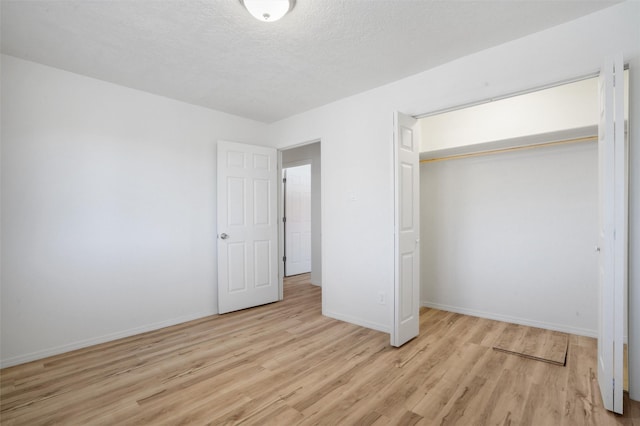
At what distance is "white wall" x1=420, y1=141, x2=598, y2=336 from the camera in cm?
302

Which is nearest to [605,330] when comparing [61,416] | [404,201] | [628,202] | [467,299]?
[628,202]

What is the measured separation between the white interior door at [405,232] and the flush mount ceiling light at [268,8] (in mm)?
1377

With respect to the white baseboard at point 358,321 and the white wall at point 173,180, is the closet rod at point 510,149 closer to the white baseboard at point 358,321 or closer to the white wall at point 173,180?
the white wall at point 173,180

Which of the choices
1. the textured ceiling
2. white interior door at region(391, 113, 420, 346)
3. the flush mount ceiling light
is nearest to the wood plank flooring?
white interior door at region(391, 113, 420, 346)

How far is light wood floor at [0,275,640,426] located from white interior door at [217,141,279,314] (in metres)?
0.85

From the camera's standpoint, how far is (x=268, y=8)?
6.17 feet

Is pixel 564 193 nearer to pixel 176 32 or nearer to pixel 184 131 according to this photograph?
pixel 176 32

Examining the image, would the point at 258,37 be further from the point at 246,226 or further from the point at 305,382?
the point at 305,382

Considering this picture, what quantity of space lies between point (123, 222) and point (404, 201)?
115 inches

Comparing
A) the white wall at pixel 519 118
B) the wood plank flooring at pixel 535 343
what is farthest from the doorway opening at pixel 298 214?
the wood plank flooring at pixel 535 343

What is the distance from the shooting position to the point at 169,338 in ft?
10.2

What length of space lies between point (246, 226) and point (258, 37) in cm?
242

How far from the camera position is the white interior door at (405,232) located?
9.12ft

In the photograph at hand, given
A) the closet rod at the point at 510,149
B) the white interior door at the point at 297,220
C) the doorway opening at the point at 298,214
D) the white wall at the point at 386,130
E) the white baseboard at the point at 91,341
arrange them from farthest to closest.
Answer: the white interior door at the point at 297,220, the doorway opening at the point at 298,214, the closet rod at the point at 510,149, the white baseboard at the point at 91,341, the white wall at the point at 386,130
